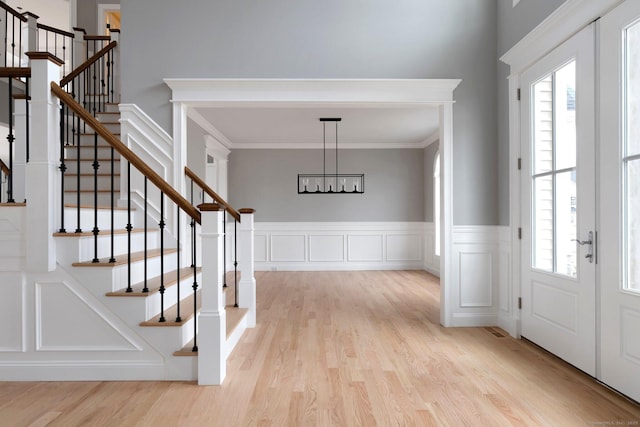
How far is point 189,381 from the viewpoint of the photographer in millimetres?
2754

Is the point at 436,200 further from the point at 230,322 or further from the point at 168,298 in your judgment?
the point at 168,298

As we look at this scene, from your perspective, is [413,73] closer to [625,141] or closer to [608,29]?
[608,29]

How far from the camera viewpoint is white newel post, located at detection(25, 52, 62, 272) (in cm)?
265

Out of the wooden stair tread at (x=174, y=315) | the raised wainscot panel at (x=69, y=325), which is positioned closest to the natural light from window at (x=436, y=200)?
the wooden stair tread at (x=174, y=315)

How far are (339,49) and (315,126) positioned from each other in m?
2.80

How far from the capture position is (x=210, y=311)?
2.68 meters

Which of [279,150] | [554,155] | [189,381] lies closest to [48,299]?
[189,381]

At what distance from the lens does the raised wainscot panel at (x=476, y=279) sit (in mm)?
4207

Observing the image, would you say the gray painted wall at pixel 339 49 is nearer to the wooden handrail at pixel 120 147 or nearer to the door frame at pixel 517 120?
the door frame at pixel 517 120

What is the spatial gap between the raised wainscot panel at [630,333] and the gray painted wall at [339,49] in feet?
5.89

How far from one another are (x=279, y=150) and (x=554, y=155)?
19.7ft

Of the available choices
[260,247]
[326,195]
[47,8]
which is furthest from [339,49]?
[47,8]

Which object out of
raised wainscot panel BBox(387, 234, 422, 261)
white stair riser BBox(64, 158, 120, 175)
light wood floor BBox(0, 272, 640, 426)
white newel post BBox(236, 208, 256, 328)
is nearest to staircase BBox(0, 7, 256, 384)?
light wood floor BBox(0, 272, 640, 426)

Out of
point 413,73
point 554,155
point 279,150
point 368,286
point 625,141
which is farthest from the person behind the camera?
point 279,150
